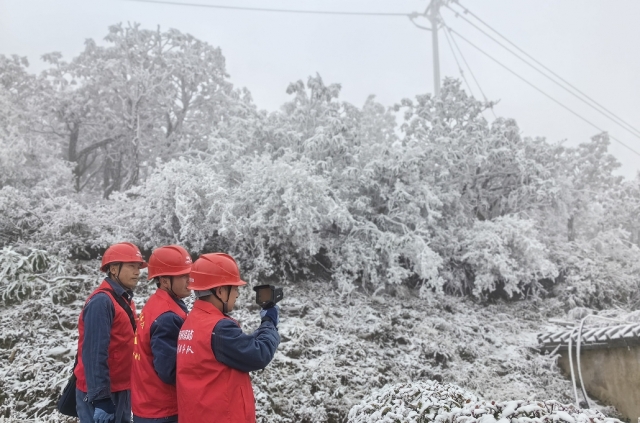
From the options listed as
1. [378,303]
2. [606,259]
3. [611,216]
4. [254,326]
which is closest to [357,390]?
[254,326]

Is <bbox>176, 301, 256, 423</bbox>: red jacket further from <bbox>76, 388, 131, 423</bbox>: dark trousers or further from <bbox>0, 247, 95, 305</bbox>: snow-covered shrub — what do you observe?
<bbox>0, 247, 95, 305</bbox>: snow-covered shrub

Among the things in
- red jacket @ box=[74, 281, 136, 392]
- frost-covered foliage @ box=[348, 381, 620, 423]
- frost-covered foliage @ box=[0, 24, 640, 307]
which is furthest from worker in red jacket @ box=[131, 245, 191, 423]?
frost-covered foliage @ box=[0, 24, 640, 307]

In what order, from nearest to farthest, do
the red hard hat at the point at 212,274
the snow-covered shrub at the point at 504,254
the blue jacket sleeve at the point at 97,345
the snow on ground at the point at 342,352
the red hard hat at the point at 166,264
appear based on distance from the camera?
1. the red hard hat at the point at 212,274
2. the blue jacket sleeve at the point at 97,345
3. the red hard hat at the point at 166,264
4. the snow on ground at the point at 342,352
5. the snow-covered shrub at the point at 504,254

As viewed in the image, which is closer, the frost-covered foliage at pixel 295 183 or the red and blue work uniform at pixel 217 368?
the red and blue work uniform at pixel 217 368

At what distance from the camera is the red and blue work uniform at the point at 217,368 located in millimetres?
2107

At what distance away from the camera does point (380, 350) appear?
21.0ft

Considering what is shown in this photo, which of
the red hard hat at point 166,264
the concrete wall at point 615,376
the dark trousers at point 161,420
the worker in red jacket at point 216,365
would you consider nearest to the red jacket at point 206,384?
the worker in red jacket at point 216,365

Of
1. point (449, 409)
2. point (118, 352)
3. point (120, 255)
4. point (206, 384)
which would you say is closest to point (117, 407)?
point (118, 352)

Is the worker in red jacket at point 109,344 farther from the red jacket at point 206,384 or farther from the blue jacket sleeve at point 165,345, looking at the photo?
the red jacket at point 206,384

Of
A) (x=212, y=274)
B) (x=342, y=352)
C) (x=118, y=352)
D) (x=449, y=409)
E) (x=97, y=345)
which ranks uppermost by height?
(x=212, y=274)

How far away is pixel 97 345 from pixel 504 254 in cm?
738

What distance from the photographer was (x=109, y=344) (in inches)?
106

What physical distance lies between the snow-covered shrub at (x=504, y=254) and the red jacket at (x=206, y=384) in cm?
692

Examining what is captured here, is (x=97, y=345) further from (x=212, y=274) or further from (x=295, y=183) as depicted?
(x=295, y=183)
